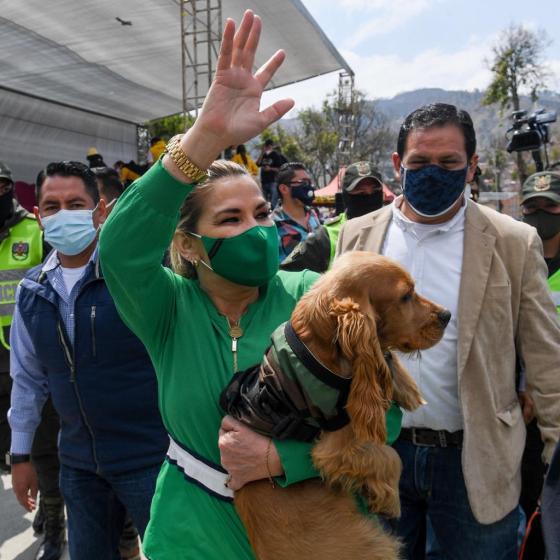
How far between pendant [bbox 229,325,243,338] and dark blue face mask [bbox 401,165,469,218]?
1.04 meters

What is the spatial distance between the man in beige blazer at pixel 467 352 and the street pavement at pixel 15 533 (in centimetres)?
291

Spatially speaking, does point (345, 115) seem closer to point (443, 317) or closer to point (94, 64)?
point (94, 64)

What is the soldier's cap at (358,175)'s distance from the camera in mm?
4496

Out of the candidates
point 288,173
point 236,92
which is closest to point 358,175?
point 288,173

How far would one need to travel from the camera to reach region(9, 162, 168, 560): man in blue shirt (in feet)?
8.76

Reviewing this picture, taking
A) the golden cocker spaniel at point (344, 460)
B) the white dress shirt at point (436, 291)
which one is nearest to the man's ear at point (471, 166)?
the white dress shirt at point (436, 291)

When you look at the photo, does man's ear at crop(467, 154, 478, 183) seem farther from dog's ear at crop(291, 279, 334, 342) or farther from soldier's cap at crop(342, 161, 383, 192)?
soldier's cap at crop(342, 161, 383, 192)

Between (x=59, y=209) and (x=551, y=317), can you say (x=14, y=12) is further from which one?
(x=551, y=317)

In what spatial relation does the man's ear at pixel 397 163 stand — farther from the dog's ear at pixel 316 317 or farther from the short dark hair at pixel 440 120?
the dog's ear at pixel 316 317

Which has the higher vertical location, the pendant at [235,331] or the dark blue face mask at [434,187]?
the dark blue face mask at [434,187]

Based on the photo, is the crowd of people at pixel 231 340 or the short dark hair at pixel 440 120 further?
the short dark hair at pixel 440 120

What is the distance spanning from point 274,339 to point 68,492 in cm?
169

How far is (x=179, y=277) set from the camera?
193 cm

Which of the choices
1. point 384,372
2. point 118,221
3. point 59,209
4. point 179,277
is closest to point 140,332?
point 179,277
